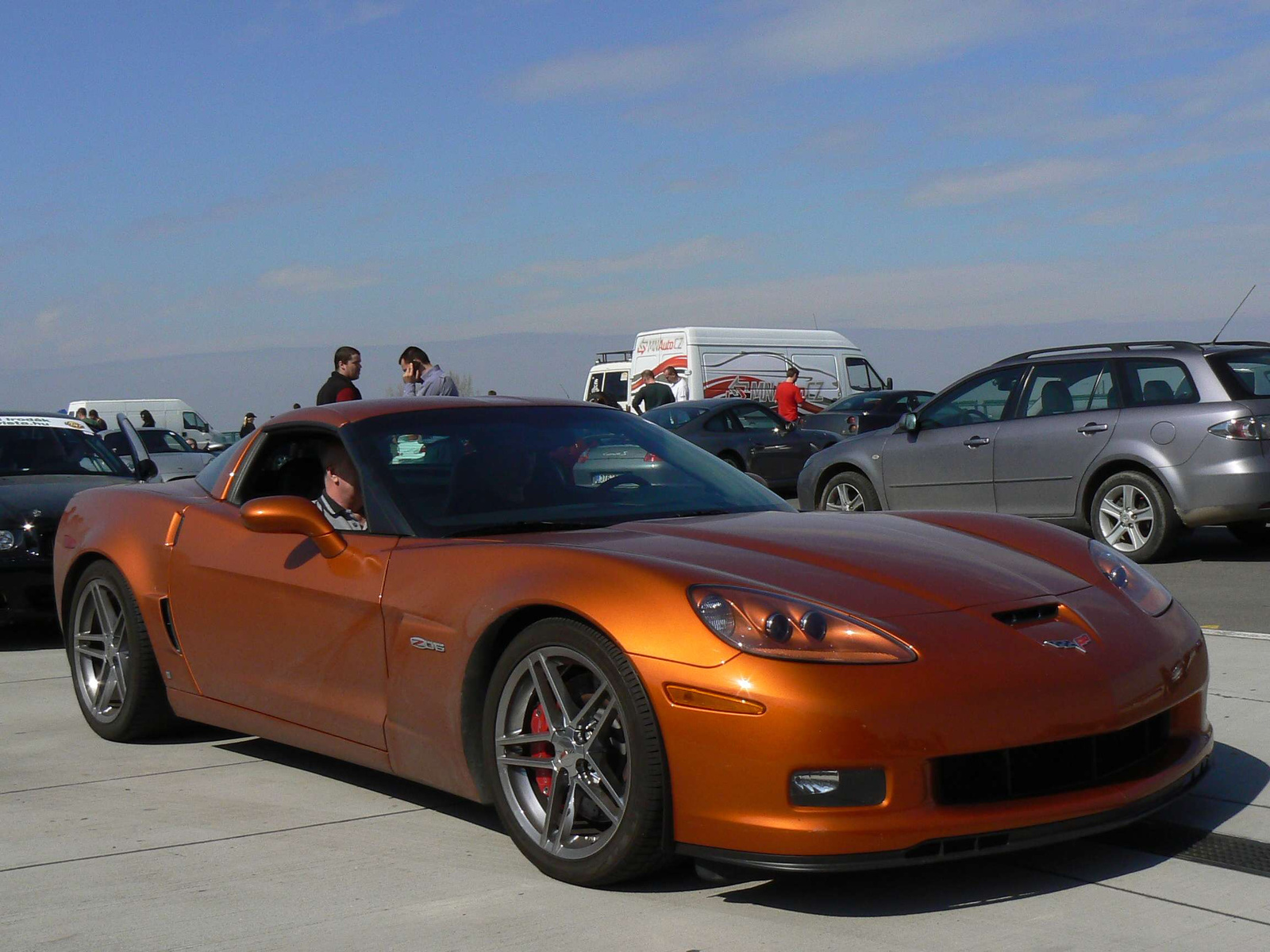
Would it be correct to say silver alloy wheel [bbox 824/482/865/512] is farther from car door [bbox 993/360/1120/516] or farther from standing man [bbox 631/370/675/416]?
standing man [bbox 631/370/675/416]

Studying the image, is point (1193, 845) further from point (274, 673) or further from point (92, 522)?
point (92, 522)

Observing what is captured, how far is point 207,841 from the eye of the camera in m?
4.18

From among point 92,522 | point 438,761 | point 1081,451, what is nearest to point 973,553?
point 438,761

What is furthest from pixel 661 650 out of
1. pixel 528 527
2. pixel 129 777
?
pixel 129 777

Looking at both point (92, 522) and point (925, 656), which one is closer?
point (925, 656)

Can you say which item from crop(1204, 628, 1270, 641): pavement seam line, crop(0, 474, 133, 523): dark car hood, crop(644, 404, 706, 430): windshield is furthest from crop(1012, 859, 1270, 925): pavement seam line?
crop(644, 404, 706, 430): windshield

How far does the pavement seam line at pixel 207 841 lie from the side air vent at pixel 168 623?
3.65 ft

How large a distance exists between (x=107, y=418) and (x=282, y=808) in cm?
3982

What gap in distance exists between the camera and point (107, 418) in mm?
41844

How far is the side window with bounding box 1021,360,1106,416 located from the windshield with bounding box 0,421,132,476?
6.38 m

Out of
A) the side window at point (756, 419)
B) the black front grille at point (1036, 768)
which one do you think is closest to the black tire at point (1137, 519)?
the black front grille at point (1036, 768)

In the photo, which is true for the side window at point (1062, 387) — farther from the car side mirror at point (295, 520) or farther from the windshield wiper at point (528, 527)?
the car side mirror at point (295, 520)

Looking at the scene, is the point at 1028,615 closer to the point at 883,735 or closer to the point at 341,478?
the point at 883,735

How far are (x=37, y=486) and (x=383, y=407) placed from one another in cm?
473
